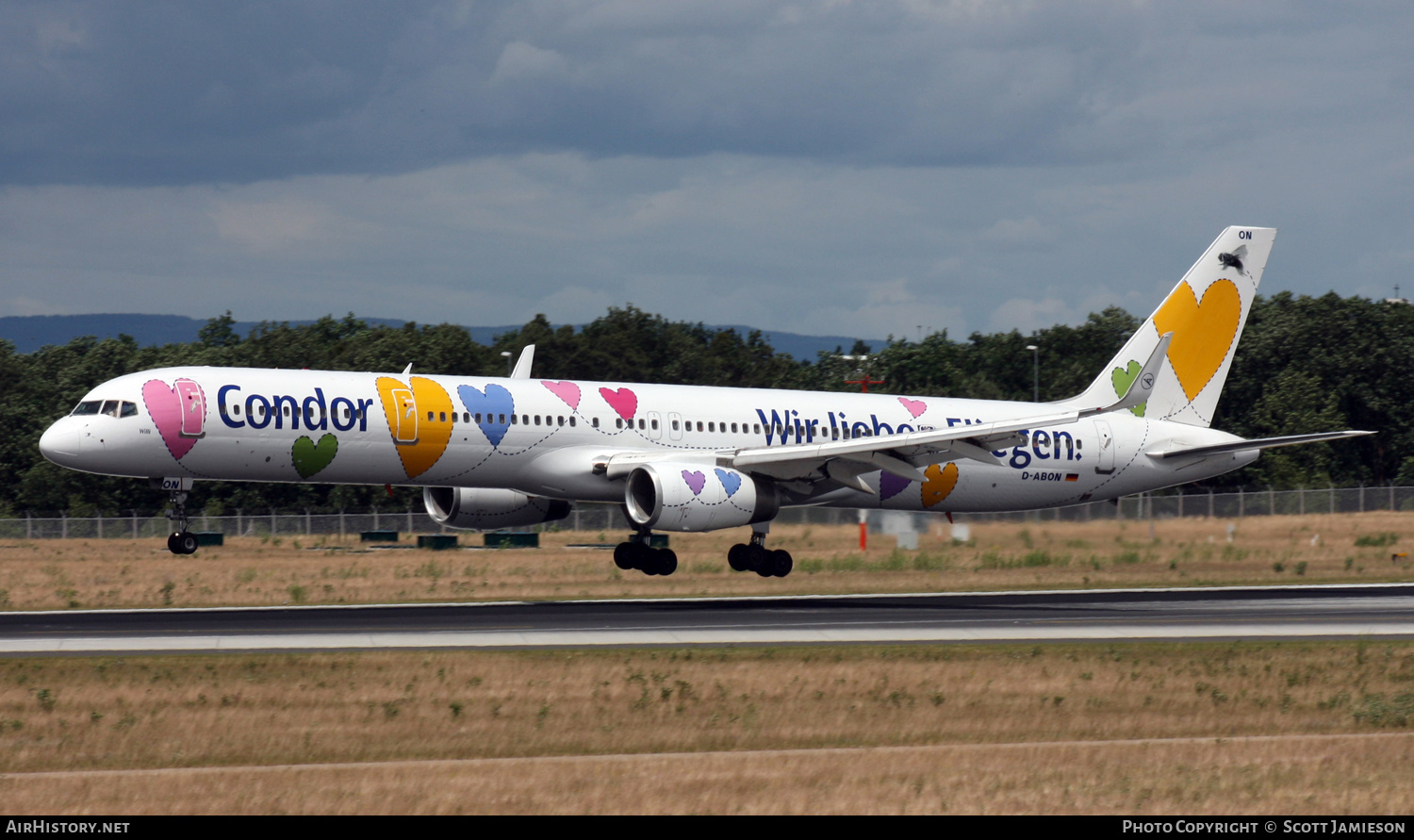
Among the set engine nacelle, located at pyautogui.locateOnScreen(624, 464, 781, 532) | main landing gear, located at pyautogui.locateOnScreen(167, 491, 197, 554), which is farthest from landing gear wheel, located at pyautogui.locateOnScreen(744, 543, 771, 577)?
main landing gear, located at pyautogui.locateOnScreen(167, 491, 197, 554)

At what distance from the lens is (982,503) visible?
44281mm

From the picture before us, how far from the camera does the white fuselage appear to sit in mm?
35344

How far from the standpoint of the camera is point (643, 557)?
39.9 meters

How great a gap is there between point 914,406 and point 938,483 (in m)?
2.39

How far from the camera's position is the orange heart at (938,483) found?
42.5 meters

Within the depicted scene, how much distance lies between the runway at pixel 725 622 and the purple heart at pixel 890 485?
587 cm

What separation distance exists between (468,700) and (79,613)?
14.6m

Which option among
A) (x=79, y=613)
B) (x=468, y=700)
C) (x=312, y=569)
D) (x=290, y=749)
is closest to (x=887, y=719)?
(x=468, y=700)

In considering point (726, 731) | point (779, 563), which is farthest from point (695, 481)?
point (726, 731)

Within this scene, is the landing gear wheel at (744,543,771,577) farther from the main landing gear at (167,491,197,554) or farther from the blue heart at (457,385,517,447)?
the main landing gear at (167,491,197,554)

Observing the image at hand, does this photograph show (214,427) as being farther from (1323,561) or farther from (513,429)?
(1323,561)

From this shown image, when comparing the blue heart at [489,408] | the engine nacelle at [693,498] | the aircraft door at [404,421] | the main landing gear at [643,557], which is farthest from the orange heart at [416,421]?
the main landing gear at [643,557]

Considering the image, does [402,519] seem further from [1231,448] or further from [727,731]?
[727,731]

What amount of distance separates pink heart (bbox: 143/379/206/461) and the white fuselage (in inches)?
1.2
